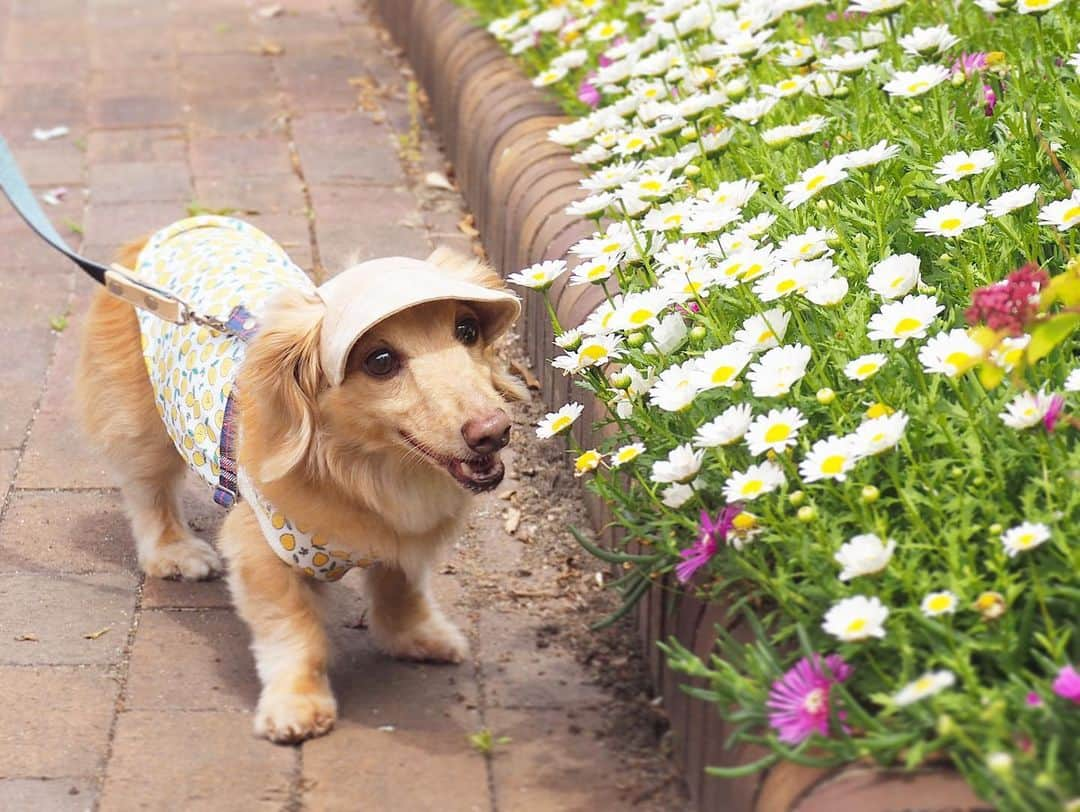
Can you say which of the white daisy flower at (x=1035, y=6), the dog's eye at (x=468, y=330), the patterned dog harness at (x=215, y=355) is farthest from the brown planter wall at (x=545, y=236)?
the white daisy flower at (x=1035, y=6)

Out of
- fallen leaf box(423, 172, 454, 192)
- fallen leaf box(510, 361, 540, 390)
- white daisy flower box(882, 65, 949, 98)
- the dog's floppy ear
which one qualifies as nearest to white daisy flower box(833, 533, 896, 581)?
the dog's floppy ear

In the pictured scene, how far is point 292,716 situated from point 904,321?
4.65 ft

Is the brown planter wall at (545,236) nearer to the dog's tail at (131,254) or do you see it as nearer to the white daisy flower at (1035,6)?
the dog's tail at (131,254)

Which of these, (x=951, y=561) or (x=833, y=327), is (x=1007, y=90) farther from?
(x=951, y=561)

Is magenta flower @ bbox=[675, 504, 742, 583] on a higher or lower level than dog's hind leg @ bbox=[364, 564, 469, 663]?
higher

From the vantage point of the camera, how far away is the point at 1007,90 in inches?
161

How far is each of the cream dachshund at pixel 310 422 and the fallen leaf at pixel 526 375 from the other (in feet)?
3.62

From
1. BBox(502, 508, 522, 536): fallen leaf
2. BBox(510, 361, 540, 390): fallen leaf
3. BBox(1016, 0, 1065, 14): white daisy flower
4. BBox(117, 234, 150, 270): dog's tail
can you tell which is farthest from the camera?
BBox(510, 361, 540, 390): fallen leaf

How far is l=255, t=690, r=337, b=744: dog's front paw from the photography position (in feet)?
10.7

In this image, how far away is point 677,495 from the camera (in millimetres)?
2941

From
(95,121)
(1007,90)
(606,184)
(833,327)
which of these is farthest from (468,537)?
(95,121)

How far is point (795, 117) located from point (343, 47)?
455 centimetres

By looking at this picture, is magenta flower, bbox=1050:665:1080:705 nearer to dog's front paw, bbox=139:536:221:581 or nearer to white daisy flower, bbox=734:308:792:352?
white daisy flower, bbox=734:308:792:352

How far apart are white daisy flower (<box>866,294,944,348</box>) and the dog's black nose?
676 mm
